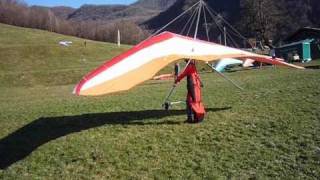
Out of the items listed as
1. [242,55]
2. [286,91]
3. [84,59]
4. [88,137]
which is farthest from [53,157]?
[84,59]

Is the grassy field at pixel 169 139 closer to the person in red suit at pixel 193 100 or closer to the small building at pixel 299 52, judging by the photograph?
the person in red suit at pixel 193 100

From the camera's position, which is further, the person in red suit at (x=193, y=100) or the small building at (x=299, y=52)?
the small building at (x=299, y=52)

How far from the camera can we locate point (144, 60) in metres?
11.5

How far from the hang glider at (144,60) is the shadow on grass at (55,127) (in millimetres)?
1938

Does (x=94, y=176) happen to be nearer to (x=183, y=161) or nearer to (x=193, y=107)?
(x=183, y=161)

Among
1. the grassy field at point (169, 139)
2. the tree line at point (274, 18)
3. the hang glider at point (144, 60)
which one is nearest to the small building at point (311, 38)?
the tree line at point (274, 18)

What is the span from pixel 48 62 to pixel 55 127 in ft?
126

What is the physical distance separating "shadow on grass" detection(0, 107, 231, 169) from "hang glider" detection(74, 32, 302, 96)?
6.36 feet

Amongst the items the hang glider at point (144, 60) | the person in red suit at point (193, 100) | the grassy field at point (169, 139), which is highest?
the hang glider at point (144, 60)

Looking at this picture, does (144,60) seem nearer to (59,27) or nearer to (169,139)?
(169,139)

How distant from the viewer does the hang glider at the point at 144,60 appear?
10445mm

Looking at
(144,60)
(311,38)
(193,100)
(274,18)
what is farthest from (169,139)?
(274,18)

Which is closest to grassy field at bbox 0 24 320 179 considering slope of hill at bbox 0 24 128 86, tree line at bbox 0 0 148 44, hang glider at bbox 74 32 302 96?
hang glider at bbox 74 32 302 96

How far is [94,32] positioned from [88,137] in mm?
117941
